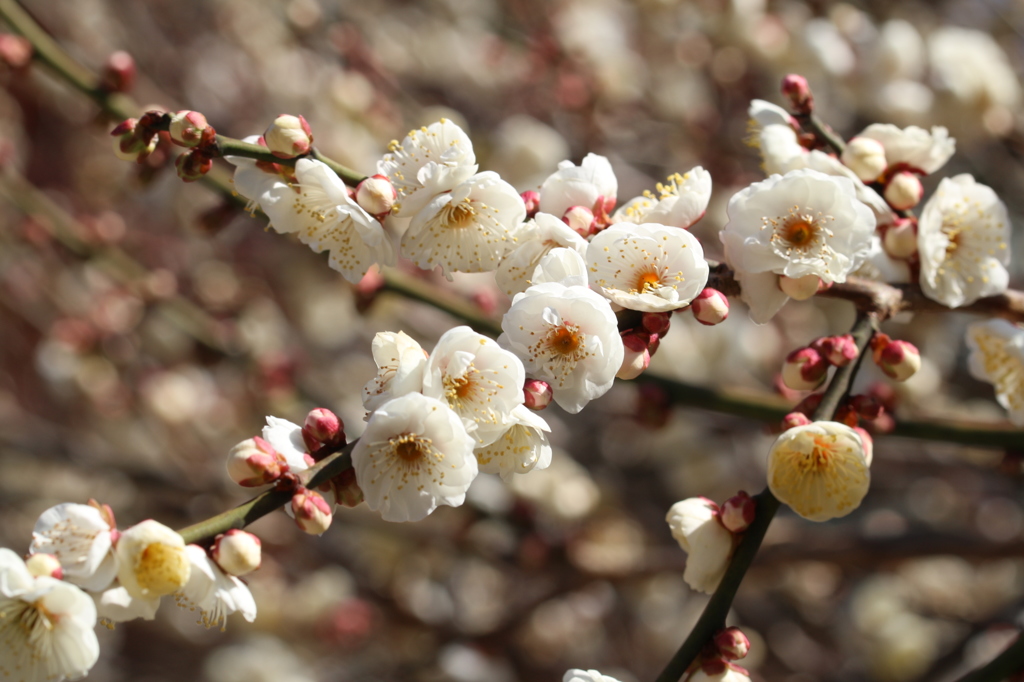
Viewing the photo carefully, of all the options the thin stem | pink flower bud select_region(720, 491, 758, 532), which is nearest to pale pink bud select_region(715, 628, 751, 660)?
the thin stem

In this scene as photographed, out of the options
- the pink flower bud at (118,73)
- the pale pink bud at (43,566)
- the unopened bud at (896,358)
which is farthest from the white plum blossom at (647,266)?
the pink flower bud at (118,73)

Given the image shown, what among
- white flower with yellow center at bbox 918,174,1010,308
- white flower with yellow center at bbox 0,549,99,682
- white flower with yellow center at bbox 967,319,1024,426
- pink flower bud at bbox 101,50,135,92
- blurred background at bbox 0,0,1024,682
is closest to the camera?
white flower with yellow center at bbox 0,549,99,682

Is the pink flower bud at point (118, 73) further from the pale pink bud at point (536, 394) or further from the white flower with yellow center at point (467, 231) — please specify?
the pale pink bud at point (536, 394)

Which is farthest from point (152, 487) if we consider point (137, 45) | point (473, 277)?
point (137, 45)

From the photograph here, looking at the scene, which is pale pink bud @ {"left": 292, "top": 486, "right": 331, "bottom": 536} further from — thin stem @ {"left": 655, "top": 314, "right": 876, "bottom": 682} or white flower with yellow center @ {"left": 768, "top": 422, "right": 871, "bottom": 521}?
white flower with yellow center @ {"left": 768, "top": 422, "right": 871, "bottom": 521}

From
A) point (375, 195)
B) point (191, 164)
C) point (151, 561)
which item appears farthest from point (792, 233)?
point (151, 561)

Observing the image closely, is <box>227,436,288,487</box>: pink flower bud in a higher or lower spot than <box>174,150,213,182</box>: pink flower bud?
lower
